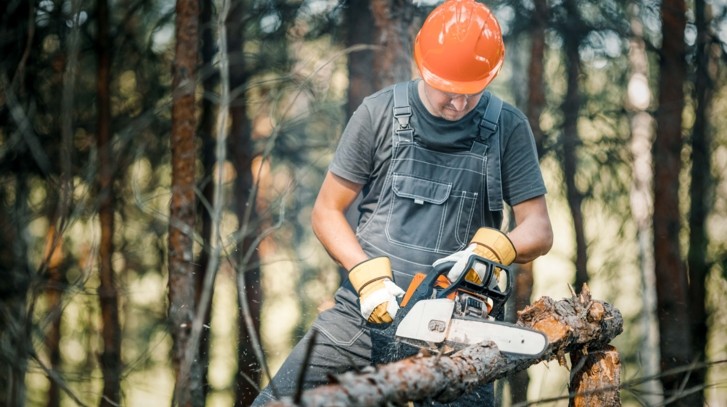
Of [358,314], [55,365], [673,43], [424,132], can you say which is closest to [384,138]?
[424,132]

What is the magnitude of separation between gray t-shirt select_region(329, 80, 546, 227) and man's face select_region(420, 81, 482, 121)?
0.03 m

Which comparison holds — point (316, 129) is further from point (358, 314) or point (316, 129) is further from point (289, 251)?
point (358, 314)

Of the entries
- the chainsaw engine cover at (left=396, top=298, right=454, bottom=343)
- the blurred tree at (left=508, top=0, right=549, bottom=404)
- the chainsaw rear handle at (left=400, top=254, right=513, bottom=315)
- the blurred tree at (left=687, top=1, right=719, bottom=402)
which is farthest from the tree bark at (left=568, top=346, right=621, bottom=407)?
the blurred tree at (left=687, top=1, right=719, bottom=402)

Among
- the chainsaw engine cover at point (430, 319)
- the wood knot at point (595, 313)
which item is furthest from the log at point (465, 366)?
the chainsaw engine cover at point (430, 319)

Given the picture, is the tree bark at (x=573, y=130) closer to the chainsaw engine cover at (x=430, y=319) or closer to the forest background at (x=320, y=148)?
the forest background at (x=320, y=148)

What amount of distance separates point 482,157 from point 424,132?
280 millimetres

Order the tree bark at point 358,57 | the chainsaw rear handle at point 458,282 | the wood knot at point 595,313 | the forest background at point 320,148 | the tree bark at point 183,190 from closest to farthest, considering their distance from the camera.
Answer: the chainsaw rear handle at point 458,282
the wood knot at point 595,313
the tree bark at point 183,190
the tree bark at point 358,57
the forest background at point 320,148

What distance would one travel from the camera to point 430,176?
352 centimetres

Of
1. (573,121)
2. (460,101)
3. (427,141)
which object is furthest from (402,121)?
(573,121)

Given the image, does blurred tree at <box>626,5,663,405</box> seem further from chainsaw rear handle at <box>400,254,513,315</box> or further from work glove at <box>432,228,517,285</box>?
chainsaw rear handle at <box>400,254,513,315</box>

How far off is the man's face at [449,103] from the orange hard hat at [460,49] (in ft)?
0.08

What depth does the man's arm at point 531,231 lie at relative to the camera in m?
3.51

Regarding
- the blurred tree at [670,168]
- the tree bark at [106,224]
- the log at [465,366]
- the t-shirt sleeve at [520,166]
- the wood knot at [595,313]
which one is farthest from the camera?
the tree bark at [106,224]

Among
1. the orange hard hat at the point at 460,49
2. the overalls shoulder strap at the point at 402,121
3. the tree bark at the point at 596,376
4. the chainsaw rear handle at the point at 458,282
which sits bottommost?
the tree bark at the point at 596,376
